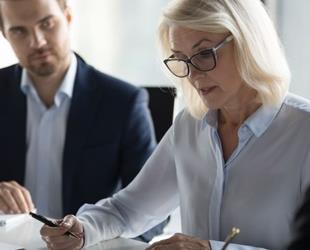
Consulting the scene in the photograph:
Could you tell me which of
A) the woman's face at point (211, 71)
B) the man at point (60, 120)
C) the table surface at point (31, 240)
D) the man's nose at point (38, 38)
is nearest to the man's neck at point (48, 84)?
the man at point (60, 120)

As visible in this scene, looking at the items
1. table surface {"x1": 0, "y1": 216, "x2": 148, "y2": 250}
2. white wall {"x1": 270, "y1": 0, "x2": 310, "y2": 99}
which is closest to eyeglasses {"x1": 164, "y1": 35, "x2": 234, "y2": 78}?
table surface {"x1": 0, "y1": 216, "x2": 148, "y2": 250}

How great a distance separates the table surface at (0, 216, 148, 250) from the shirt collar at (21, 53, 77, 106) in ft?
2.05

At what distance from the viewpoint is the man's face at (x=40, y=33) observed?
2.27 meters

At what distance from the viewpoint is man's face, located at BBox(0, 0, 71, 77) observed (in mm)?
2271

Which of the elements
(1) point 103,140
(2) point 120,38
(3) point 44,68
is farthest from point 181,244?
(2) point 120,38

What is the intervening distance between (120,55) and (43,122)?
1.17m

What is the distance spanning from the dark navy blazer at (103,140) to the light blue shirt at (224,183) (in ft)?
1.40

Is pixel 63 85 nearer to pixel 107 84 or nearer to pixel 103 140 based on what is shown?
pixel 107 84

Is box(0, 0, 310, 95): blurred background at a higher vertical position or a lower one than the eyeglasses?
lower

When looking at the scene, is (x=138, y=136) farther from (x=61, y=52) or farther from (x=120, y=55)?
(x=120, y=55)

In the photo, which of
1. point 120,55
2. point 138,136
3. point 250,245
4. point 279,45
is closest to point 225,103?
point 279,45

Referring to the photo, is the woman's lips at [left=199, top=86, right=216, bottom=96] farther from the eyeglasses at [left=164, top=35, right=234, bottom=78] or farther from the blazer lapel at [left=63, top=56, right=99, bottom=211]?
the blazer lapel at [left=63, top=56, right=99, bottom=211]

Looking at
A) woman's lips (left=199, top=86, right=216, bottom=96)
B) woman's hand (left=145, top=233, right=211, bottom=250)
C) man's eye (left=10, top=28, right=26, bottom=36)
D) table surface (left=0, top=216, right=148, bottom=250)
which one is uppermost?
man's eye (left=10, top=28, right=26, bottom=36)

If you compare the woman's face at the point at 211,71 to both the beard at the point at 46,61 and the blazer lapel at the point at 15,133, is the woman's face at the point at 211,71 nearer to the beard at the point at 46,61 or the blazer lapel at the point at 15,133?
the beard at the point at 46,61
